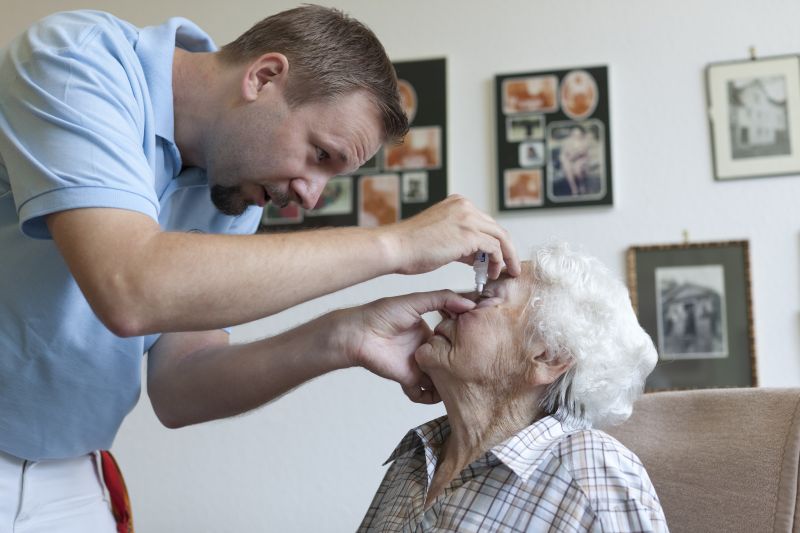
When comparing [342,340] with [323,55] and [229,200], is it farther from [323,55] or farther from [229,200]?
[323,55]

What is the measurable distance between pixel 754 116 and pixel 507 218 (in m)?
0.89

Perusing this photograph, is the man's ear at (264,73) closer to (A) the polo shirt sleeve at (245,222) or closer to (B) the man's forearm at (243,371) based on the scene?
(A) the polo shirt sleeve at (245,222)

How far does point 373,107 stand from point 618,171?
4.86 feet

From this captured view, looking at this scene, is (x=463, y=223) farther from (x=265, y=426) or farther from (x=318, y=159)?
(x=265, y=426)

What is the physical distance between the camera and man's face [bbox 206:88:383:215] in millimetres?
1675

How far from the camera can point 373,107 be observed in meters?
1.74

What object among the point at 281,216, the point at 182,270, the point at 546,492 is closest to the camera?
the point at 182,270

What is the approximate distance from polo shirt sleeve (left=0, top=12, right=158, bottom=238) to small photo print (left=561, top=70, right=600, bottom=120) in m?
1.93

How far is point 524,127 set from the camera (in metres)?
3.08

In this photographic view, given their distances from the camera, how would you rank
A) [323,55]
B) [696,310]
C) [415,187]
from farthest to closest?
[415,187]
[696,310]
[323,55]

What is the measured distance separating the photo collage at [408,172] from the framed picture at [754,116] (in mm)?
932

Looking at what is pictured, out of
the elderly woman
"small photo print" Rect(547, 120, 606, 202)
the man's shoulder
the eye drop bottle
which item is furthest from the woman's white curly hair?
"small photo print" Rect(547, 120, 606, 202)

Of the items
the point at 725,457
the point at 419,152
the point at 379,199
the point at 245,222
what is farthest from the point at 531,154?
the point at 725,457

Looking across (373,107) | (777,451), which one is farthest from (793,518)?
(373,107)
